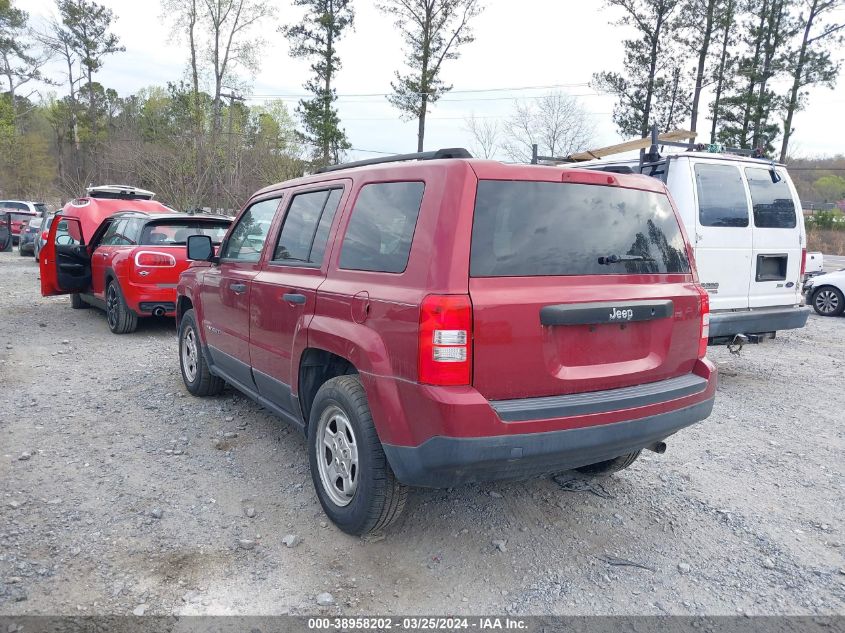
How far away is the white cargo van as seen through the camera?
610cm

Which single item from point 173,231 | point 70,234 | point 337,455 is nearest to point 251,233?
point 337,455

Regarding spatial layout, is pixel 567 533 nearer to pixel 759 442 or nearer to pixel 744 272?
pixel 759 442

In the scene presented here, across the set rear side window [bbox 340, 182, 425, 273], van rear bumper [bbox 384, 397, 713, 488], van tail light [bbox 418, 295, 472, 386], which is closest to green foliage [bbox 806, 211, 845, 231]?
van rear bumper [bbox 384, 397, 713, 488]

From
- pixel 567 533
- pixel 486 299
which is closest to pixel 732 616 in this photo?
pixel 567 533

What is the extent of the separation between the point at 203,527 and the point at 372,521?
3.29 ft

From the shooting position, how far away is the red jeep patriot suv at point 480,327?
2.62 metres

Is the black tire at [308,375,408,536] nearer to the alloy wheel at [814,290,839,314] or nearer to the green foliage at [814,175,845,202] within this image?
the alloy wheel at [814,290,839,314]

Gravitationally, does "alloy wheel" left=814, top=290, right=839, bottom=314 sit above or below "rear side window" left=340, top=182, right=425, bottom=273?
below

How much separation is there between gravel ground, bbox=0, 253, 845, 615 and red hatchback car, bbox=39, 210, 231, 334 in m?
2.87

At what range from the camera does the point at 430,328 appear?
257 cm

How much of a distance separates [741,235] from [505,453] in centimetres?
493

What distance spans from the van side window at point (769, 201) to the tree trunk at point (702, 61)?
2268 cm

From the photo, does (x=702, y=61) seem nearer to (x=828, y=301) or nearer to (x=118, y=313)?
(x=828, y=301)

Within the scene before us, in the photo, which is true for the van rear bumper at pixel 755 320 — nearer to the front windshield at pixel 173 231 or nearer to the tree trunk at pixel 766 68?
the front windshield at pixel 173 231
